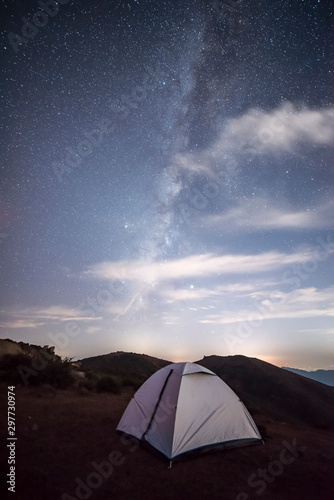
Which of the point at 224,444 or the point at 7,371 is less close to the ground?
the point at 7,371

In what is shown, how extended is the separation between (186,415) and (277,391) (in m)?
33.2

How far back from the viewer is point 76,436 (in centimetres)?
814

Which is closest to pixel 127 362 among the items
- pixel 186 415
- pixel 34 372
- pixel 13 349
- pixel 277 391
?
pixel 277 391

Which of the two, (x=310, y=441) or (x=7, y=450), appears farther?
(x=310, y=441)

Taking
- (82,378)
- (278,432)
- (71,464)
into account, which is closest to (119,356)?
(82,378)

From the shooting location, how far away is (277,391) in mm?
34406

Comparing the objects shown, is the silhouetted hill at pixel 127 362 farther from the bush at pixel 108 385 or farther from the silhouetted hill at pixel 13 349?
the bush at pixel 108 385

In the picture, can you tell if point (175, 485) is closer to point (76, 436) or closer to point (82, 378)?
point (76, 436)

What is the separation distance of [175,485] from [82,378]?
12914 millimetres

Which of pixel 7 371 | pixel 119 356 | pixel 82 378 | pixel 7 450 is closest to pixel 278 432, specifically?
pixel 7 450

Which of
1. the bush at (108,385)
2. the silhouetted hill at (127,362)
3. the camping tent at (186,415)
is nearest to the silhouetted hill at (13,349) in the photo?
the bush at (108,385)

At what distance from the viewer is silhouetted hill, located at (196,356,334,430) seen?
97.4ft

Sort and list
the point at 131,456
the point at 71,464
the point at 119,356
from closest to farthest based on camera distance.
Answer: the point at 71,464 < the point at 131,456 < the point at 119,356

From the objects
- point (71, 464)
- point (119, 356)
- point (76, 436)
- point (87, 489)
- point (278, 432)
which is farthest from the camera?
point (119, 356)
